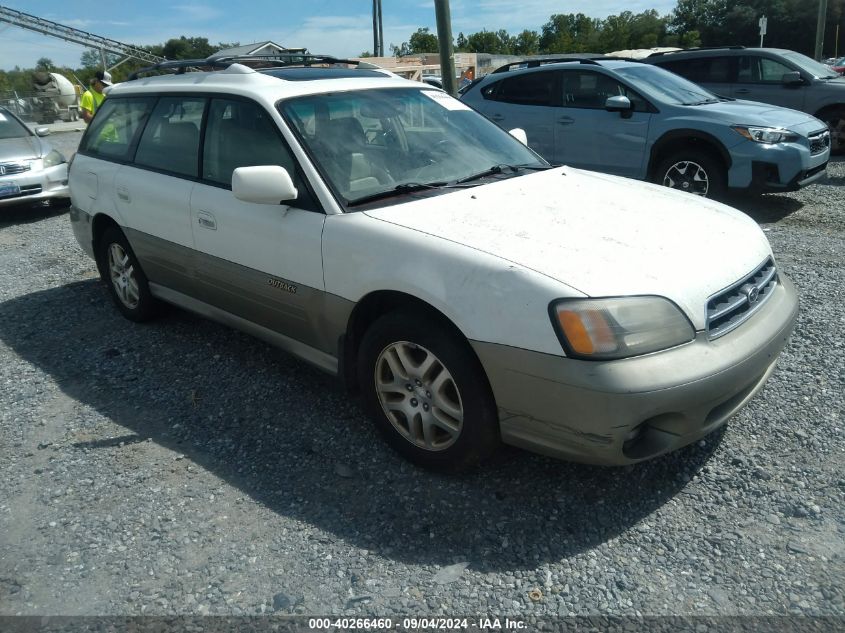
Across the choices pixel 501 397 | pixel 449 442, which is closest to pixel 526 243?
pixel 501 397

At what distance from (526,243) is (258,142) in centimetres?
170

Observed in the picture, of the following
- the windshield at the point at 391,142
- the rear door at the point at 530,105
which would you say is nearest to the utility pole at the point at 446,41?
the rear door at the point at 530,105

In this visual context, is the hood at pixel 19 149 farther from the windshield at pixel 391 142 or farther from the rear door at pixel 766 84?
the rear door at pixel 766 84

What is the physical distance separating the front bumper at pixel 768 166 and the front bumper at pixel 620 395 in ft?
16.8

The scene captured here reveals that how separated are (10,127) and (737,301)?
37.1ft

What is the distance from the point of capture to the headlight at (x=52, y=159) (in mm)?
9980

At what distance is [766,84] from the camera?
1085cm

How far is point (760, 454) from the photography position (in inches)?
128

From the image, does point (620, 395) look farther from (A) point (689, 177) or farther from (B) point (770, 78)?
(B) point (770, 78)

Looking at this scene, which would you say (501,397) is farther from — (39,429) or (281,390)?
(39,429)

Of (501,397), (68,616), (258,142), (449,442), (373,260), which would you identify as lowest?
(68,616)

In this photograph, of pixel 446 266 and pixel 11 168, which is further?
pixel 11 168

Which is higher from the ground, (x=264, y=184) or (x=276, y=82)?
(x=276, y=82)

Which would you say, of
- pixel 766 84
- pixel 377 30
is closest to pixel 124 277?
pixel 766 84
